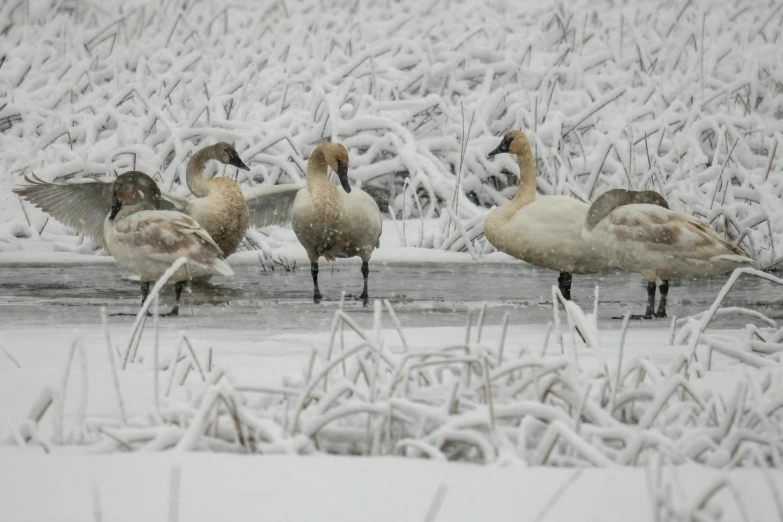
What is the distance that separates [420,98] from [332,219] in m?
4.36

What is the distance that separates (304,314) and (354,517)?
3773 mm

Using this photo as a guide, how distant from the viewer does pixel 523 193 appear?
7609mm

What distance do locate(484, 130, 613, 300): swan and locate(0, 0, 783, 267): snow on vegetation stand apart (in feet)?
5.88

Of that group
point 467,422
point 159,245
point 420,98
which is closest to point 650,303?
point 159,245

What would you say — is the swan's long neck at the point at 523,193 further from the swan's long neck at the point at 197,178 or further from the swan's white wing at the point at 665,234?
the swan's long neck at the point at 197,178

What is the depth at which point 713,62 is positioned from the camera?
1277 centimetres

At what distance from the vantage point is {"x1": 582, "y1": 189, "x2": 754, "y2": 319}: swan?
19.9 feet

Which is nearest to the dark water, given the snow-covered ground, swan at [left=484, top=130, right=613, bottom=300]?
the snow-covered ground

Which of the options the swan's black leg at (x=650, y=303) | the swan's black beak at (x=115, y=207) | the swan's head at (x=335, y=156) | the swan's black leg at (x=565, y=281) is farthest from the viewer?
the swan's head at (x=335, y=156)

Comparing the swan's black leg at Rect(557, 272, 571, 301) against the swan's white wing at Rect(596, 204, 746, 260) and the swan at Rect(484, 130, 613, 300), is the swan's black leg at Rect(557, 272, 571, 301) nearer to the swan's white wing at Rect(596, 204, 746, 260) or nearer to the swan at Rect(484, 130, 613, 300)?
the swan at Rect(484, 130, 613, 300)

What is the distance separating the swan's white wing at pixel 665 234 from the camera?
6.06 metres

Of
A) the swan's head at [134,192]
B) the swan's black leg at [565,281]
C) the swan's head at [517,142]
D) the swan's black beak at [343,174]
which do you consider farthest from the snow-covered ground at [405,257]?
the swan's head at [134,192]

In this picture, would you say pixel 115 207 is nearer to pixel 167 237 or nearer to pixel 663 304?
pixel 167 237

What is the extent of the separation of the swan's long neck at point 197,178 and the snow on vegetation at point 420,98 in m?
1.75
